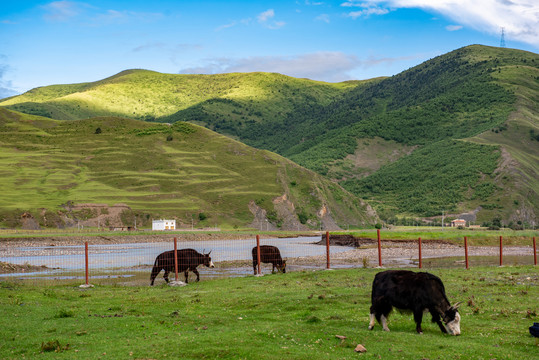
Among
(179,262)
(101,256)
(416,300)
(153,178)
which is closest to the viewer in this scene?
(416,300)

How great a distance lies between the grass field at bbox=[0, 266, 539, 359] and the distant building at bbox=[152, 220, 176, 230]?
A: 70437mm

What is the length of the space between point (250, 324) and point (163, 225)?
8057cm

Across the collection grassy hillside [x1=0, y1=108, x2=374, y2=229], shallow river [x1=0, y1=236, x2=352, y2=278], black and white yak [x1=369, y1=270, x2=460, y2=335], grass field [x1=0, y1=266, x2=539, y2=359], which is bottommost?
shallow river [x1=0, y1=236, x2=352, y2=278]

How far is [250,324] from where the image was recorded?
1291 cm

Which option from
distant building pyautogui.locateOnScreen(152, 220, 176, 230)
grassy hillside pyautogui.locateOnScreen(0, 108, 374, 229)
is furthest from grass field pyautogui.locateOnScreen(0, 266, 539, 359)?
grassy hillside pyautogui.locateOnScreen(0, 108, 374, 229)

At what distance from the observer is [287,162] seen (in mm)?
137375

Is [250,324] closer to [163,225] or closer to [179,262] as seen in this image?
[179,262]

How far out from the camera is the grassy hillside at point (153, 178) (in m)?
104

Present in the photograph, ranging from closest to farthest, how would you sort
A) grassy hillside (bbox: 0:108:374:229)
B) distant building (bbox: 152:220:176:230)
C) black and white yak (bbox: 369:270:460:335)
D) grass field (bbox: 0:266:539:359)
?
grass field (bbox: 0:266:539:359)
black and white yak (bbox: 369:270:460:335)
distant building (bbox: 152:220:176:230)
grassy hillside (bbox: 0:108:374:229)

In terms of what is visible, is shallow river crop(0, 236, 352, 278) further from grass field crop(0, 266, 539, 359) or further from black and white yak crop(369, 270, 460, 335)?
black and white yak crop(369, 270, 460, 335)

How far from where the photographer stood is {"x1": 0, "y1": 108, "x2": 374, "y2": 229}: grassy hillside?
341 feet

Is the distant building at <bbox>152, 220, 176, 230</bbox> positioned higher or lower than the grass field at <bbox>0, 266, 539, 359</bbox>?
lower

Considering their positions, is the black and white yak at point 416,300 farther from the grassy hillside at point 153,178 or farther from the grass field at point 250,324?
the grassy hillside at point 153,178

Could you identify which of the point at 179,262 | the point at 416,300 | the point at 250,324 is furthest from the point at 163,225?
the point at 416,300
